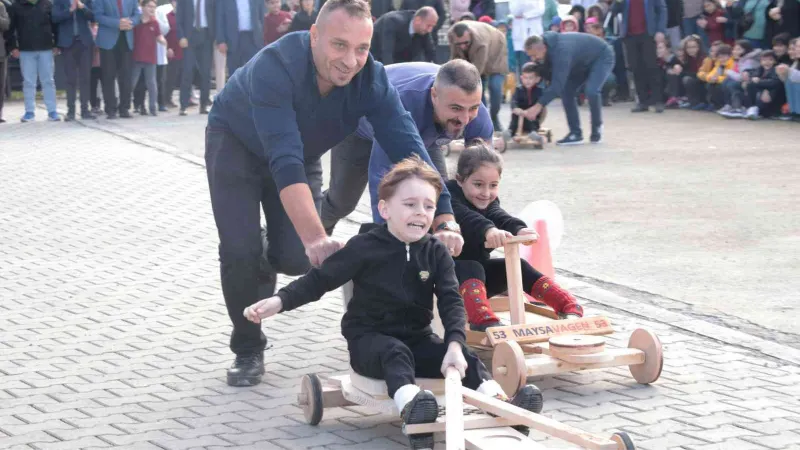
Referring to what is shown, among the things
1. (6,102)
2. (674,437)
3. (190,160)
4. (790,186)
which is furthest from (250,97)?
(6,102)

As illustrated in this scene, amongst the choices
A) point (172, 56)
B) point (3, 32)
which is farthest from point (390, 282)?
point (172, 56)

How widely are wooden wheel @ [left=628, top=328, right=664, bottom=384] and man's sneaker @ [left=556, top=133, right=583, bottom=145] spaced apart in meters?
10.0

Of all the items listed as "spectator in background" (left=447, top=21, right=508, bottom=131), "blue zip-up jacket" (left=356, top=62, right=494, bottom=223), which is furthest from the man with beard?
"spectator in background" (left=447, top=21, right=508, bottom=131)

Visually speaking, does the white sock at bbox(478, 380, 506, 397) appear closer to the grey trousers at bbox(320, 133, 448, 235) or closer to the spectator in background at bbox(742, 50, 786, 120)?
the grey trousers at bbox(320, 133, 448, 235)

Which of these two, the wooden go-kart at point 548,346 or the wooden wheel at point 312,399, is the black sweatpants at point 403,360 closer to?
the wooden wheel at point 312,399

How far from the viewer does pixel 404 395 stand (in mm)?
4520

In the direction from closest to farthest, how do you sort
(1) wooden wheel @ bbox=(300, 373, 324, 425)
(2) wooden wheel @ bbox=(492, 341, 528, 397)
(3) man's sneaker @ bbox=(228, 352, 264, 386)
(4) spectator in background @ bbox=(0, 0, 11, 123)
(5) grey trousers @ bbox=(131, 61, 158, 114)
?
1. (1) wooden wheel @ bbox=(300, 373, 324, 425)
2. (2) wooden wheel @ bbox=(492, 341, 528, 397)
3. (3) man's sneaker @ bbox=(228, 352, 264, 386)
4. (4) spectator in background @ bbox=(0, 0, 11, 123)
5. (5) grey trousers @ bbox=(131, 61, 158, 114)

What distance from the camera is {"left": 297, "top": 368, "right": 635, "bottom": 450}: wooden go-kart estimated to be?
4.04 meters

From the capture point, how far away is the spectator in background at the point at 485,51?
14.6 metres

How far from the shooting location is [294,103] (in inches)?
205

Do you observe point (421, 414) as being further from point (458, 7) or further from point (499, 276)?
point (458, 7)

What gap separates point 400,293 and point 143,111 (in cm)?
1554

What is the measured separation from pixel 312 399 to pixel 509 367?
34.1 inches

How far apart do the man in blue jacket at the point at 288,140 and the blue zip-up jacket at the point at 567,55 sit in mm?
9288
